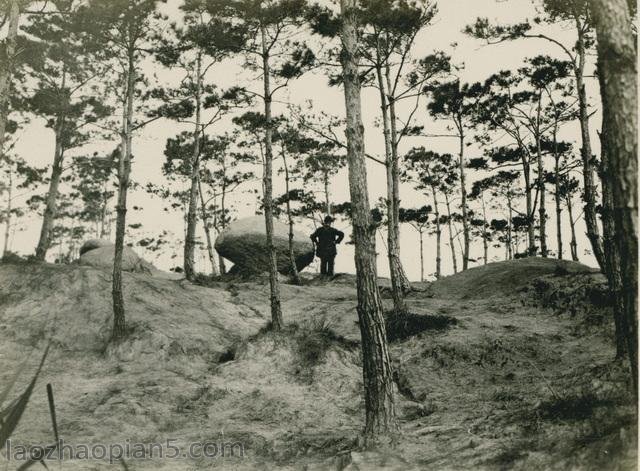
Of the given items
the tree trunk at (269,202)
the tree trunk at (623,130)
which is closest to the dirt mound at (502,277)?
the tree trunk at (269,202)

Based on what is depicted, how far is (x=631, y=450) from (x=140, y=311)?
10671 millimetres

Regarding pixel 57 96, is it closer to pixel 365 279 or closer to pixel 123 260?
pixel 123 260

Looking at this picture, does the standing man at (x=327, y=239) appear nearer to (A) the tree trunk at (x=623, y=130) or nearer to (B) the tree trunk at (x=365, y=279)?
(B) the tree trunk at (x=365, y=279)

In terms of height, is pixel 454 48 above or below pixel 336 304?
above

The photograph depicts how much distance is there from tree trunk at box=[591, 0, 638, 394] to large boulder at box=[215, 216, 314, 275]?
57.8 feet

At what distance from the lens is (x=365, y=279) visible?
645 centimetres

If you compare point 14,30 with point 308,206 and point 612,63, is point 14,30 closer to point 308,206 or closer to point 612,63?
point 612,63

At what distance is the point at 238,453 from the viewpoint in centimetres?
677

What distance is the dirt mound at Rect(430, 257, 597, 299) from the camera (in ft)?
42.6

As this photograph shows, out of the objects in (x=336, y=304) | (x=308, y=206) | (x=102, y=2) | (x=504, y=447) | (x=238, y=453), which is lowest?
(x=238, y=453)

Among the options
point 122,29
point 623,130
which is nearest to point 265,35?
point 122,29

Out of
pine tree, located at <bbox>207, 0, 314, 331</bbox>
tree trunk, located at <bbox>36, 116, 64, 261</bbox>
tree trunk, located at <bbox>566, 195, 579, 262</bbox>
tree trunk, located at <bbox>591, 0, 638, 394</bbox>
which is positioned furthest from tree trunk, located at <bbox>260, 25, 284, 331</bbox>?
tree trunk, located at <bbox>566, 195, 579, 262</bbox>

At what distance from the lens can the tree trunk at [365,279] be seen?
20.2 feet

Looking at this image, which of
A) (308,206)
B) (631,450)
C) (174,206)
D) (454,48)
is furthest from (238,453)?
(174,206)
